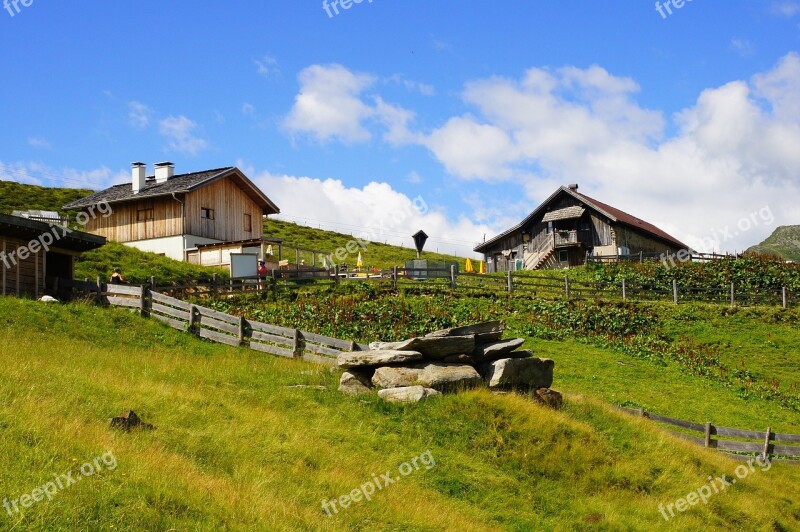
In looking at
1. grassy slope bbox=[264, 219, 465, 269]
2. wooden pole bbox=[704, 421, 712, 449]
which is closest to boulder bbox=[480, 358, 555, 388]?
wooden pole bbox=[704, 421, 712, 449]

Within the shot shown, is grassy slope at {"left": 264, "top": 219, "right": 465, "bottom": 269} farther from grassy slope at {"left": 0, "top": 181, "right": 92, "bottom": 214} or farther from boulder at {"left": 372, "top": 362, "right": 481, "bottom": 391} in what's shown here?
boulder at {"left": 372, "top": 362, "right": 481, "bottom": 391}

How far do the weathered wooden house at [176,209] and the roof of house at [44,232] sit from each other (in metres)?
16.7

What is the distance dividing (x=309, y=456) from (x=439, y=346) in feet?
19.2

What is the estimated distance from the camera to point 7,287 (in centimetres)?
2772

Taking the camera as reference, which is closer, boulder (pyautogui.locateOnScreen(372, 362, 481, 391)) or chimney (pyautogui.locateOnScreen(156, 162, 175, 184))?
boulder (pyautogui.locateOnScreen(372, 362, 481, 391))

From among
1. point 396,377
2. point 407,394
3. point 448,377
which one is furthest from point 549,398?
point 396,377

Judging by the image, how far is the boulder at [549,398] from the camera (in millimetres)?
19000

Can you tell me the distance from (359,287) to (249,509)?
89.2 feet

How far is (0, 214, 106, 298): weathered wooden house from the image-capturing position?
27.3m

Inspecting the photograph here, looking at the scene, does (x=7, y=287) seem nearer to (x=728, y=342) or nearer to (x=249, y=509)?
(x=249, y=509)

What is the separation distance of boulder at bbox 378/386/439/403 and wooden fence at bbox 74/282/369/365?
4.94 m

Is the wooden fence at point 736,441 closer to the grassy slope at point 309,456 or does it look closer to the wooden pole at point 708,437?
the wooden pole at point 708,437

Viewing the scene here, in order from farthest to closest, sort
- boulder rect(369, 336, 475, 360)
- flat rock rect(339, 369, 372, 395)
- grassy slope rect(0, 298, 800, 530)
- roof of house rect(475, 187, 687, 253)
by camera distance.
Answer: roof of house rect(475, 187, 687, 253), boulder rect(369, 336, 475, 360), flat rock rect(339, 369, 372, 395), grassy slope rect(0, 298, 800, 530)

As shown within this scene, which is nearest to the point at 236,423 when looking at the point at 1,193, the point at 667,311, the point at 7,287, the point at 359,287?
the point at 7,287
